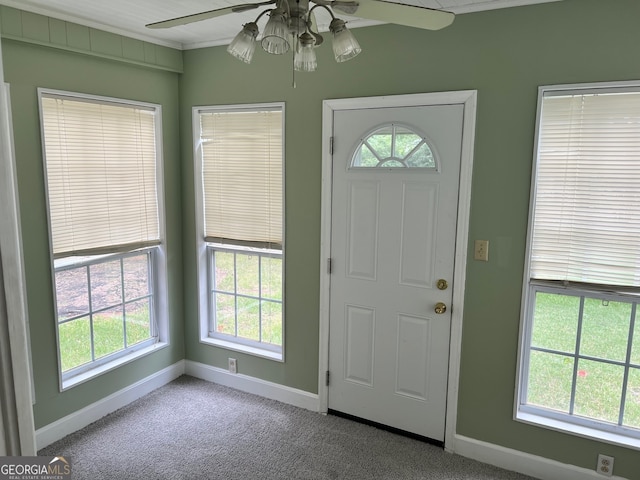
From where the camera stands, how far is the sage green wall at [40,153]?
247cm

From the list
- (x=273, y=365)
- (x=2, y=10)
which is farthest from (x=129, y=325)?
(x=2, y=10)

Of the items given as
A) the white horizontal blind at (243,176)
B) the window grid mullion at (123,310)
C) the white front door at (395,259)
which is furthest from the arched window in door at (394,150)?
the window grid mullion at (123,310)

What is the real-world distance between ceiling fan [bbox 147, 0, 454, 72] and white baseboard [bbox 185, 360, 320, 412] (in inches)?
93.1

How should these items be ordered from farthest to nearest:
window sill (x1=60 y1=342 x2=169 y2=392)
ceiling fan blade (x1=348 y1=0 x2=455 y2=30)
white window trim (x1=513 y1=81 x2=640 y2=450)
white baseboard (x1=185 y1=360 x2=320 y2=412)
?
white baseboard (x1=185 y1=360 x2=320 y2=412)
window sill (x1=60 y1=342 x2=169 y2=392)
white window trim (x1=513 y1=81 x2=640 y2=450)
ceiling fan blade (x1=348 y1=0 x2=455 y2=30)

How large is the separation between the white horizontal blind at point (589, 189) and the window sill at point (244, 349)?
6.19 ft

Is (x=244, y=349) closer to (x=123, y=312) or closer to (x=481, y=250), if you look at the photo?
(x=123, y=312)

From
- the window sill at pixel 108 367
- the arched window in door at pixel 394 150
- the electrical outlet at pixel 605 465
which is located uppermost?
the arched window in door at pixel 394 150

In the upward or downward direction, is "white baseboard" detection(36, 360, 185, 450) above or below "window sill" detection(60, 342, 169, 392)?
below

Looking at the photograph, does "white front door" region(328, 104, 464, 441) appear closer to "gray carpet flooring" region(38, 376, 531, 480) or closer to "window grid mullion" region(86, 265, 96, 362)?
"gray carpet flooring" region(38, 376, 531, 480)

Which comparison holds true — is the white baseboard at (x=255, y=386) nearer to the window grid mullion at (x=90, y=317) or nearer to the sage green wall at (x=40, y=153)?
the sage green wall at (x=40, y=153)

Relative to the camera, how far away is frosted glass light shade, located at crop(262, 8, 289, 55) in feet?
4.48

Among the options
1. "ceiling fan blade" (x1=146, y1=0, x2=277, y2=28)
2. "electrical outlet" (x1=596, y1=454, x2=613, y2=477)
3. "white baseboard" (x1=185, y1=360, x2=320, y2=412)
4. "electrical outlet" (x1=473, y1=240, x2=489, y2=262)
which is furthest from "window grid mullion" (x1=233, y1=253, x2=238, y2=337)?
"electrical outlet" (x1=596, y1=454, x2=613, y2=477)

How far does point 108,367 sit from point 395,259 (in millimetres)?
2077

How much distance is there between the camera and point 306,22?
1.44 m
